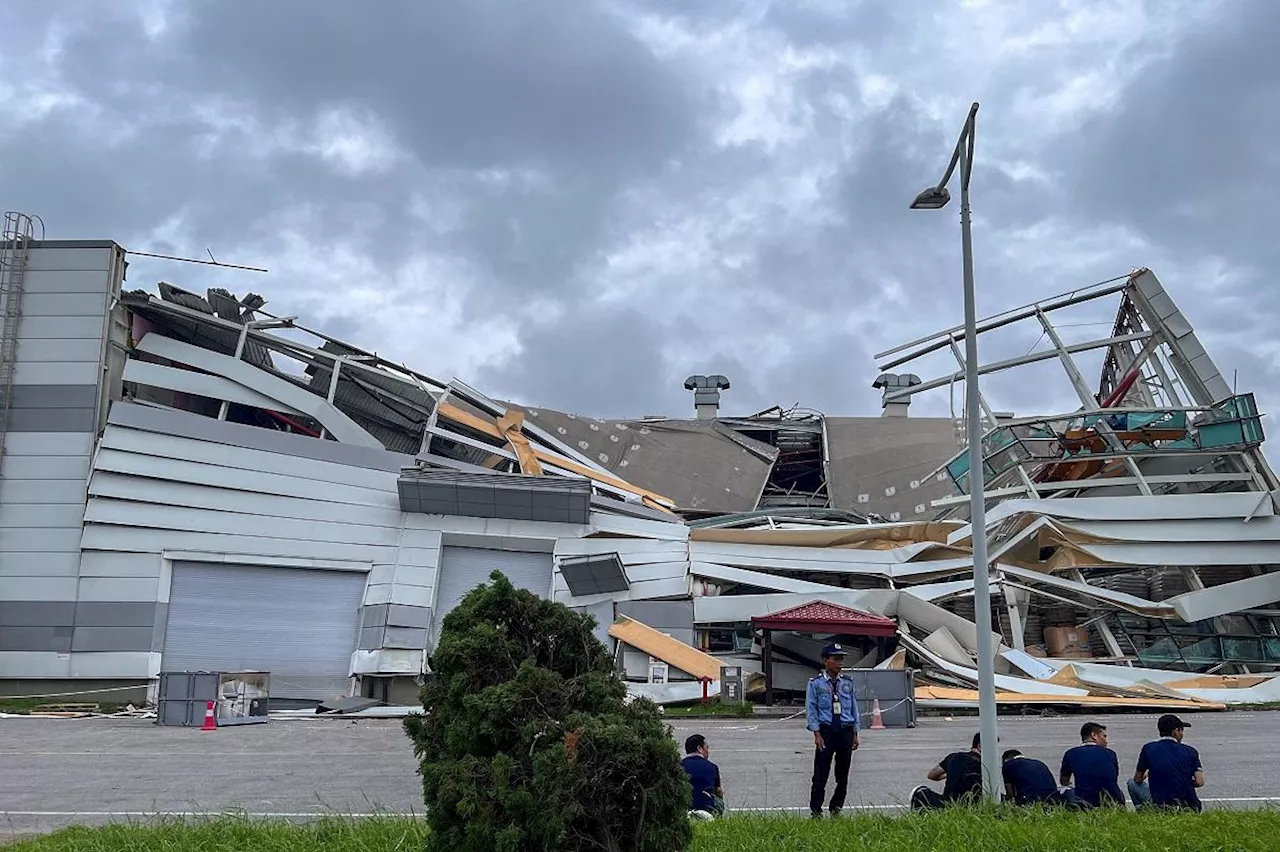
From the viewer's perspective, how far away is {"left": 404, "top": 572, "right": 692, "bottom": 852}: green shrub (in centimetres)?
661

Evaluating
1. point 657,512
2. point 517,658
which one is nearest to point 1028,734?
point 517,658

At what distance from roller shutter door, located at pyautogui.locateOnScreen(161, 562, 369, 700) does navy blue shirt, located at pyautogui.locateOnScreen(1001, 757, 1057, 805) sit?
78.7 feet

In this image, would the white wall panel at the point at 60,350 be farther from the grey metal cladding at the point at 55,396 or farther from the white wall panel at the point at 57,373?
the grey metal cladding at the point at 55,396

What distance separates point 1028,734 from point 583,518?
15909 millimetres

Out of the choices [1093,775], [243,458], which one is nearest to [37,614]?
[243,458]

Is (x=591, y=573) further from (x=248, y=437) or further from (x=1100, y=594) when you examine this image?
(x=1100, y=594)

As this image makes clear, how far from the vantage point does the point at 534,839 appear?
6.67 meters

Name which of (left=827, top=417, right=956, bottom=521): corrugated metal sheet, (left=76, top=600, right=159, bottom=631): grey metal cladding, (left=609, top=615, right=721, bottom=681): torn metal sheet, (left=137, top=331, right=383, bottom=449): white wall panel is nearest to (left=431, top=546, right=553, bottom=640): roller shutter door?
(left=609, top=615, right=721, bottom=681): torn metal sheet

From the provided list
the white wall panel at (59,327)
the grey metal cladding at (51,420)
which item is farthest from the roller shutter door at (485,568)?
the white wall panel at (59,327)

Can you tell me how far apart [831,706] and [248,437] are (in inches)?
997

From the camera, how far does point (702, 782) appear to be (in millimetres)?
9953

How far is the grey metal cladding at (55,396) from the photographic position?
1227 inches

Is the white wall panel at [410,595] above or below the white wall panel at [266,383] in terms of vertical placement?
below

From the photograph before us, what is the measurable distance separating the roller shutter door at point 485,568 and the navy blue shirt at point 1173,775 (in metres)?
23.5
